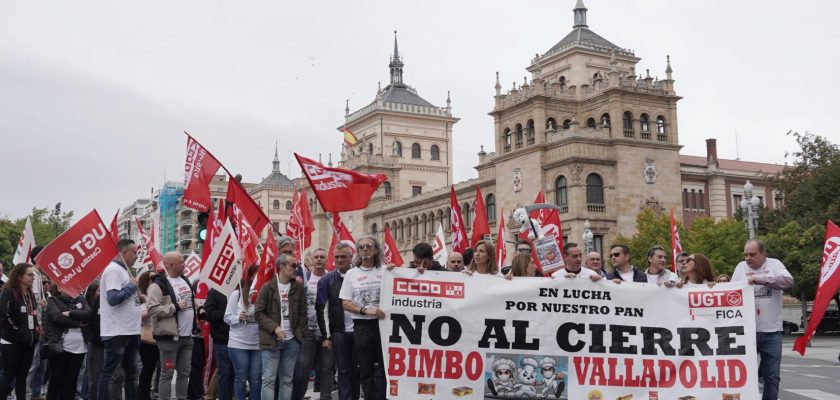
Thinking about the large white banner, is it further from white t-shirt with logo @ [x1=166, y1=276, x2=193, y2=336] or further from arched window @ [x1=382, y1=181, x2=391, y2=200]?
arched window @ [x1=382, y1=181, x2=391, y2=200]

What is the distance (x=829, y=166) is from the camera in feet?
147

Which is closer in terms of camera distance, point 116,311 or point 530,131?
point 116,311

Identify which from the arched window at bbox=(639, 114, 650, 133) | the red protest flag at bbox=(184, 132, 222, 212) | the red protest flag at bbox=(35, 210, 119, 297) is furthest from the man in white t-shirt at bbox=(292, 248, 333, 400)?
the arched window at bbox=(639, 114, 650, 133)

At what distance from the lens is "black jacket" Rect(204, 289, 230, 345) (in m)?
11.5

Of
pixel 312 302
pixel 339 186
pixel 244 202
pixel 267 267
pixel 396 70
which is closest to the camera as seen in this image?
pixel 267 267

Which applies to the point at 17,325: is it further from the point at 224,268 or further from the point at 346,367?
the point at 346,367

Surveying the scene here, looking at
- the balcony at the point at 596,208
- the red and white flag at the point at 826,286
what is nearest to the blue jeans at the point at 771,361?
the red and white flag at the point at 826,286

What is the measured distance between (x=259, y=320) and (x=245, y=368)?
0.62 meters

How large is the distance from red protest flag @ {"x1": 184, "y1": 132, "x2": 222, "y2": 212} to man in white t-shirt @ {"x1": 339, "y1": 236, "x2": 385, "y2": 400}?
6.44 metres

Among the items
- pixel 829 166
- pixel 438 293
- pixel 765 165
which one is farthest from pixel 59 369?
pixel 765 165

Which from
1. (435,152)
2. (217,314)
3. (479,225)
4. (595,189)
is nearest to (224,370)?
(217,314)

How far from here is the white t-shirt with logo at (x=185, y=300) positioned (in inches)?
476

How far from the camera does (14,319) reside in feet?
37.1

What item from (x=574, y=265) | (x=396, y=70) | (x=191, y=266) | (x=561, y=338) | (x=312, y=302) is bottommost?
(x=561, y=338)
